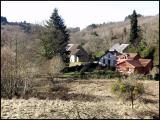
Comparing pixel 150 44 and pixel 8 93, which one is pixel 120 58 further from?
pixel 8 93

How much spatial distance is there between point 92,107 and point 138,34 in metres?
29.3

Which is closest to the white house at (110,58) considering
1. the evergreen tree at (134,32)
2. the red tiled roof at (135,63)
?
the evergreen tree at (134,32)

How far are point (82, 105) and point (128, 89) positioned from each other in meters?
4.11

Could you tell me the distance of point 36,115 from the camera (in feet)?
49.8

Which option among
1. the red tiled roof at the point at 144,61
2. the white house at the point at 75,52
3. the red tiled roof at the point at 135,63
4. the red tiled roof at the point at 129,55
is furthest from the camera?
the red tiled roof at the point at 129,55

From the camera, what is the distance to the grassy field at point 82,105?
15805mm

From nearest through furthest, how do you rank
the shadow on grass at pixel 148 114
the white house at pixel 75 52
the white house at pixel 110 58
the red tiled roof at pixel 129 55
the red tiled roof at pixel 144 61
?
the shadow on grass at pixel 148 114, the white house at pixel 75 52, the red tiled roof at pixel 144 61, the red tiled roof at pixel 129 55, the white house at pixel 110 58

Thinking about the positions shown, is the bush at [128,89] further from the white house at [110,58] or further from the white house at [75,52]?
the white house at [110,58]

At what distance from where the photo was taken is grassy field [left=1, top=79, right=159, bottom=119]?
51.9ft

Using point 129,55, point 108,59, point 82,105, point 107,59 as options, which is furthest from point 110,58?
point 82,105

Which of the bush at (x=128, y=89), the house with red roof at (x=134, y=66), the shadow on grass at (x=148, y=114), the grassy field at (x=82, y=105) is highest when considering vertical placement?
the house with red roof at (x=134, y=66)

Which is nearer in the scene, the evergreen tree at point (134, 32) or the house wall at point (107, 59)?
the house wall at point (107, 59)

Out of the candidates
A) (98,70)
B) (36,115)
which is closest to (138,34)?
(98,70)

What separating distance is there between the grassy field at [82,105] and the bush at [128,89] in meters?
0.49
